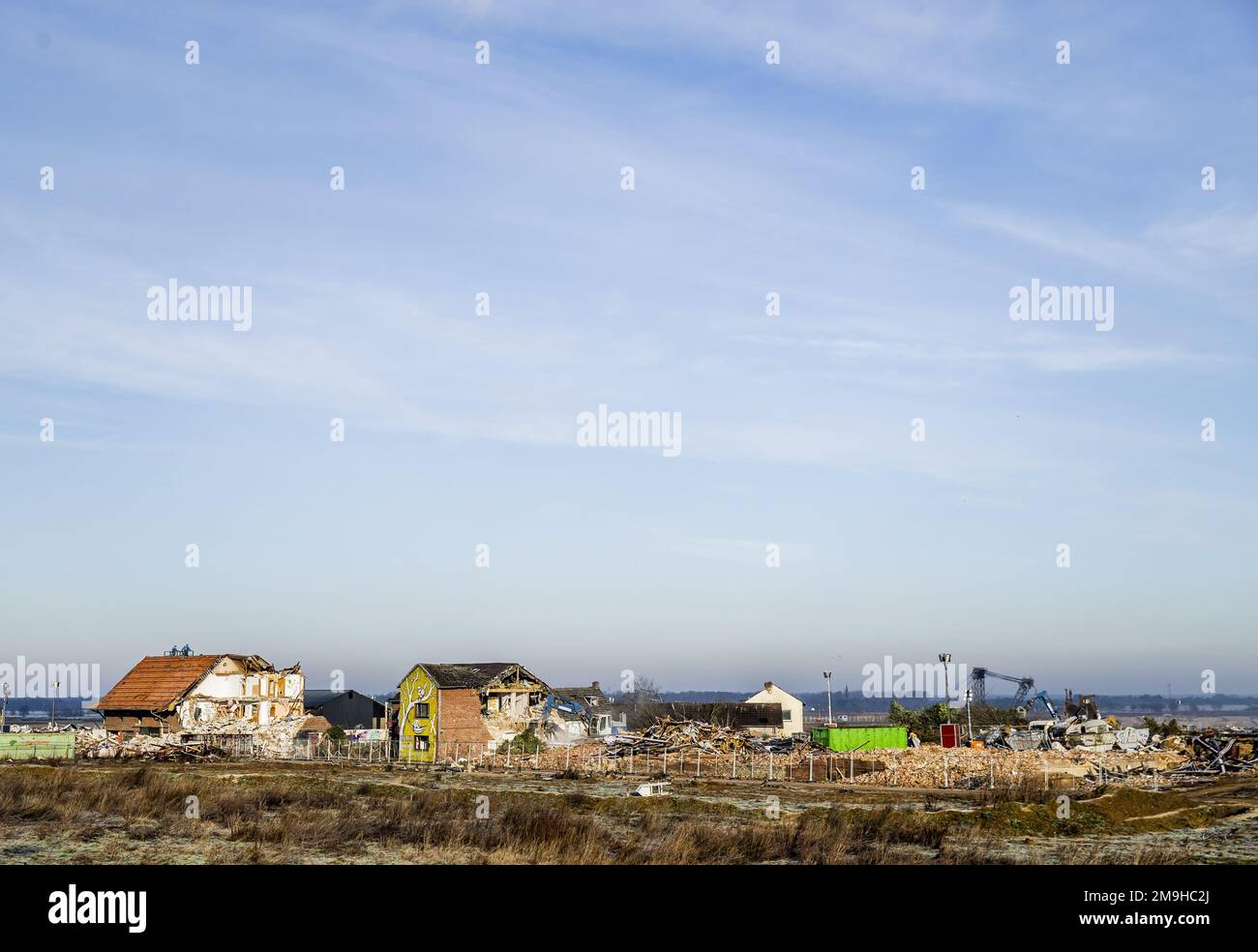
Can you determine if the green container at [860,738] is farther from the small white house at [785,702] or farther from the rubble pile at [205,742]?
the rubble pile at [205,742]

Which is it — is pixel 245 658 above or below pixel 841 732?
above

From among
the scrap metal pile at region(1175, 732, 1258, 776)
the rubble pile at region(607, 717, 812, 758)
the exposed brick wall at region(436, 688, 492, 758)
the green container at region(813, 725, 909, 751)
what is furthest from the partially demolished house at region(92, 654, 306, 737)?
the scrap metal pile at region(1175, 732, 1258, 776)

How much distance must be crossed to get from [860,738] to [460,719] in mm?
26347

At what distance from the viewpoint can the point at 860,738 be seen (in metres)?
67.4

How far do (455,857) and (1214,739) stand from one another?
167 feet

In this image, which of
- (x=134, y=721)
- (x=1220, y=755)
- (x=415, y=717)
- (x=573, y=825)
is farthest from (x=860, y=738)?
(x=134, y=721)

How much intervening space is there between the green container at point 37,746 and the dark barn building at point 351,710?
26291 millimetres

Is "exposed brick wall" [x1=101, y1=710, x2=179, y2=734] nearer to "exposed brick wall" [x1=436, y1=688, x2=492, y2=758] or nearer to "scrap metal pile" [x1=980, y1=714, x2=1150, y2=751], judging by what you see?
"exposed brick wall" [x1=436, y1=688, x2=492, y2=758]

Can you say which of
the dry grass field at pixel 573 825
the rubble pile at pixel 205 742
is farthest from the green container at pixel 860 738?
the rubble pile at pixel 205 742

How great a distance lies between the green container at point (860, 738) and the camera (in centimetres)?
6531
